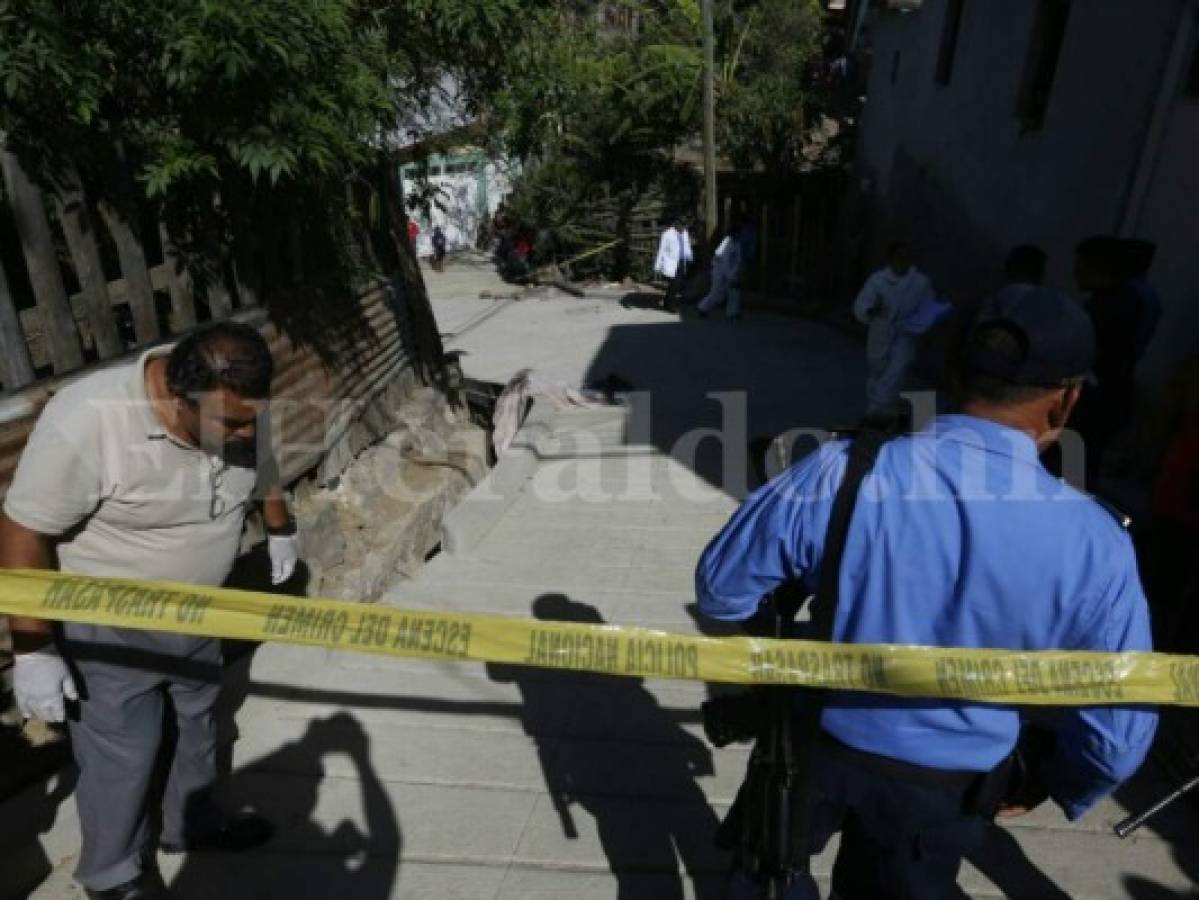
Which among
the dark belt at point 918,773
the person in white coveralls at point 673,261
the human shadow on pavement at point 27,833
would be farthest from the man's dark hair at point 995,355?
the person in white coveralls at point 673,261

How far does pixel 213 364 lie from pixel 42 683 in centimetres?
100

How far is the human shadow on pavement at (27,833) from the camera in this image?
8.02 ft

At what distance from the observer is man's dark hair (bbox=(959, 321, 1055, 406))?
147cm

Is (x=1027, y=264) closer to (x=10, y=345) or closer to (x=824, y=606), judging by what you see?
(x=824, y=606)

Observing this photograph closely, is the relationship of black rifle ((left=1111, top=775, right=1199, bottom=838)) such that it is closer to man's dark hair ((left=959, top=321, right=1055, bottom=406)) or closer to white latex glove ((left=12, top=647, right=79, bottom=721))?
man's dark hair ((left=959, top=321, right=1055, bottom=406))

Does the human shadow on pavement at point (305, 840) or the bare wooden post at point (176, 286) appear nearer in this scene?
the human shadow on pavement at point (305, 840)

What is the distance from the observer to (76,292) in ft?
12.8

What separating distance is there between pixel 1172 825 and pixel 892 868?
5.44ft

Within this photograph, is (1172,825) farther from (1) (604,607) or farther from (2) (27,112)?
(2) (27,112)

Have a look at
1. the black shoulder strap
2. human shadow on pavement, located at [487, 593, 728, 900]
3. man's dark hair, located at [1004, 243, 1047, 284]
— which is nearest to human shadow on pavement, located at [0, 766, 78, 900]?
human shadow on pavement, located at [487, 593, 728, 900]

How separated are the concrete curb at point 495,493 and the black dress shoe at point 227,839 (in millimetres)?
2432

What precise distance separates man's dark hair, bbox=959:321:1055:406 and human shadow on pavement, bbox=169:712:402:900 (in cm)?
226

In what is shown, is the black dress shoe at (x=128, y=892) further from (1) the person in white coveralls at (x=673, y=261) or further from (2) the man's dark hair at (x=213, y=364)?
(1) the person in white coveralls at (x=673, y=261)

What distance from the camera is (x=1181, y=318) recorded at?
4680 millimetres
